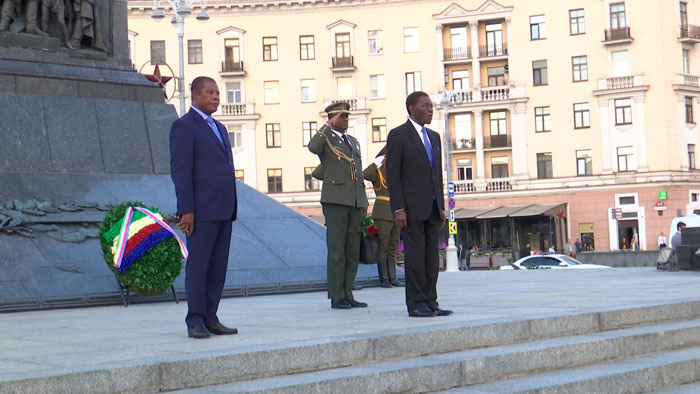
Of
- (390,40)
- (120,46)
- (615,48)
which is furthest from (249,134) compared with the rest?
(120,46)

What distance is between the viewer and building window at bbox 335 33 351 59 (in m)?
57.8

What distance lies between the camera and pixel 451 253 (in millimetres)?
34188

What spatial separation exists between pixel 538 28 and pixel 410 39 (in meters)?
7.16

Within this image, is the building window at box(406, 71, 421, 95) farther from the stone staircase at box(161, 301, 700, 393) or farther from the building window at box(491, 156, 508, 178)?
the stone staircase at box(161, 301, 700, 393)

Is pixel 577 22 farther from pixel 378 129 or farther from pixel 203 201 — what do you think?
pixel 203 201

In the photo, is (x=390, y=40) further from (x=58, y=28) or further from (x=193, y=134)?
(x=193, y=134)

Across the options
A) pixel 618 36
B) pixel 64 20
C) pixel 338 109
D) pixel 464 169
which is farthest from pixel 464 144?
pixel 338 109

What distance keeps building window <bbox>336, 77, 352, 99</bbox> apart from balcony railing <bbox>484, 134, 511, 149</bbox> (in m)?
8.37

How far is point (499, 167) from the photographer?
183ft

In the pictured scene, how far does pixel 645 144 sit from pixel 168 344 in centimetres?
4899

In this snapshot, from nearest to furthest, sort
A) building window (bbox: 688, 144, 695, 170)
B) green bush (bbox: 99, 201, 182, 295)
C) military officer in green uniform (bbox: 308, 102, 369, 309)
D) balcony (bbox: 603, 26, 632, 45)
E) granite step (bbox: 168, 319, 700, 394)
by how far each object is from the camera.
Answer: granite step (bbox: 168, 319, 700, 394) < military officer in green uniform (bbox: 308, 102, 369, 309) < green bush (bbox: 99, 201, 182, 295) < balcony (bbox: 603, 26, 632, 45) < building window (bbox: 688, 144, 695, 170)

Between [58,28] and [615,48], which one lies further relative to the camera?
[615,48]

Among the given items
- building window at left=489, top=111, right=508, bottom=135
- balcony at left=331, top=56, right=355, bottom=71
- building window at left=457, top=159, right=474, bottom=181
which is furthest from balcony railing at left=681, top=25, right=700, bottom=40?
balcony at left=331, top=56, right=355, bottom=71

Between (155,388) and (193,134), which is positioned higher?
(193,134)
